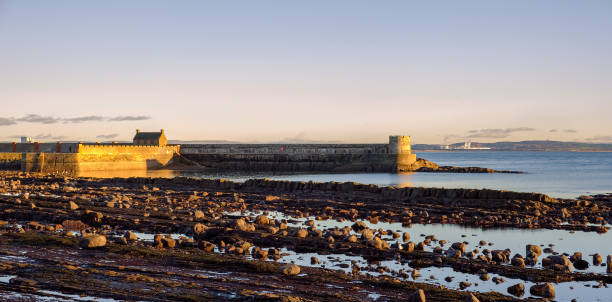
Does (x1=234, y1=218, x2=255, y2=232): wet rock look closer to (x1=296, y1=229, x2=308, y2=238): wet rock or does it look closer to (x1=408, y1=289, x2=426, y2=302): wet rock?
(x1=296, y1=229, x2=308, y2=238): wet rock

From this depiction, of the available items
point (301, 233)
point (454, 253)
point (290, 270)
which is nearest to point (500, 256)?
point (454, 253)

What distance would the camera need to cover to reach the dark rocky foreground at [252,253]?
10.2 meters

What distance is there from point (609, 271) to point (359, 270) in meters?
5.93

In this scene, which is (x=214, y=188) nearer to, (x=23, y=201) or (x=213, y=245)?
(x=23, y=201)

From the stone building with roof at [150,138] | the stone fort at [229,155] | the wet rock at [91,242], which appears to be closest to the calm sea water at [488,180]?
the stone fort at [229,155]

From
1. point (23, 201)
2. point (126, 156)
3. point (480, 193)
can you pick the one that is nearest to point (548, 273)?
point (480, 193)

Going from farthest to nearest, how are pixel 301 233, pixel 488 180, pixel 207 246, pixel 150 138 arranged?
pixel 150 138, pixel 488 180, pixel 301 233, pixel 207 246

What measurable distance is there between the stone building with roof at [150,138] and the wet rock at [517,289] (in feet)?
251

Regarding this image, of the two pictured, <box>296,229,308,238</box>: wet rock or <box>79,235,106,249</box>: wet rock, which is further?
<box>296,229,308,238</box>: wet rock

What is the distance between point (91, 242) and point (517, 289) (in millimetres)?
10220

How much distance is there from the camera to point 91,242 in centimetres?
1423

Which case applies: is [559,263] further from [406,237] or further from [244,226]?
[244,226]

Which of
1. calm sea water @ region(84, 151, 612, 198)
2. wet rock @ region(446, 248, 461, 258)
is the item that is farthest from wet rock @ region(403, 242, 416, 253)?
calm sea water @ region(84, 151, 612, 198)

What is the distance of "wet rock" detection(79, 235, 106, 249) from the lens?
46.6 ft
